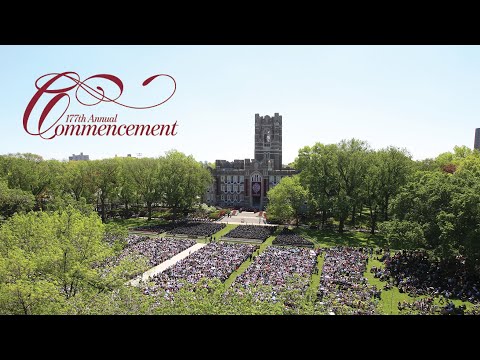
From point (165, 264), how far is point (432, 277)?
18.0 metres

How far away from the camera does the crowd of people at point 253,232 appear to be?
32.5 metres

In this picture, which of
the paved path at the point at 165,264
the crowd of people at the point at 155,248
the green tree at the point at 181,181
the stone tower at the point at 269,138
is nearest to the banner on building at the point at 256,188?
the stone tower at the point at 269,138

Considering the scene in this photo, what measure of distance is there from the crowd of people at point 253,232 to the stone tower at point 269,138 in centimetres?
2629

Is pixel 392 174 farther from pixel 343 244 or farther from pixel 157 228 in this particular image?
pixel 157 228

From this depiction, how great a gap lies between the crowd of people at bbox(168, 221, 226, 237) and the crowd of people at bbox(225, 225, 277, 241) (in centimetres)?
234

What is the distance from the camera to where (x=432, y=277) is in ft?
65.1

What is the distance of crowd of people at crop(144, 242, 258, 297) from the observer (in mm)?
19188

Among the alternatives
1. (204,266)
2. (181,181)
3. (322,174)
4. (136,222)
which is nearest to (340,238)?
(322,174)
